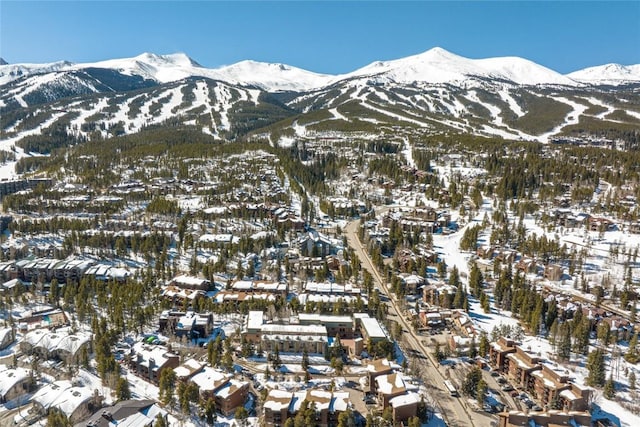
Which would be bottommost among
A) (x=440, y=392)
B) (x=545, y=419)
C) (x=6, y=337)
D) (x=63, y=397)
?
(x=440, y=392)

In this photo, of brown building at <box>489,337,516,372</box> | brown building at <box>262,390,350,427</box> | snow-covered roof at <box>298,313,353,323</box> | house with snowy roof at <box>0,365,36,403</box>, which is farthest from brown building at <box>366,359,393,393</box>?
house with snowy roof at <box>0,365,36,403</box>

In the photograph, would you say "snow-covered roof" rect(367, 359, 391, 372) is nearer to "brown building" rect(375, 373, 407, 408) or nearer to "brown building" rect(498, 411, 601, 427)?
"brown building" rect(375, 373, 407, 408)

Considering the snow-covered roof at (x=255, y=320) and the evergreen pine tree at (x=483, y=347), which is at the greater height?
the snow-covered roof at (x=255, y=320)

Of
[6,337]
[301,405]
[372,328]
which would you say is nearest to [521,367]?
[372,328]

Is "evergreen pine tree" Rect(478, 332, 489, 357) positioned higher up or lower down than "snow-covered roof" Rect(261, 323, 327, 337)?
lower down

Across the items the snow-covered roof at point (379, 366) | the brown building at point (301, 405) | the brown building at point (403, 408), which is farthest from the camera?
the snow-covered roof at point (379, 366)

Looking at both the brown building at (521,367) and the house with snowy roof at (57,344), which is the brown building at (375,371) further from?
the house with snowy roof at (57,344)

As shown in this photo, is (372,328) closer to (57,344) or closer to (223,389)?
(223,389)

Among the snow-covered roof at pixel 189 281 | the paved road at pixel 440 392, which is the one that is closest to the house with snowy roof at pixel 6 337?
the snow-covered roof at pixel 189 281

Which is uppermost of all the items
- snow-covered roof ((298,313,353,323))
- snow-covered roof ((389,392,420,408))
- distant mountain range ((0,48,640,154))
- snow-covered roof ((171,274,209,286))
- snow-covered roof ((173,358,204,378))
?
distant mountain range ((0,48,640,154))

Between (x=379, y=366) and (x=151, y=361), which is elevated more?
(x=379, y=366)

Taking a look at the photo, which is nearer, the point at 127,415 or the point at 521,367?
the point at 127,415

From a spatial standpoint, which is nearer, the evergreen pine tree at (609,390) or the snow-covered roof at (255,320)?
the evergreen pine tree at (609,390)
